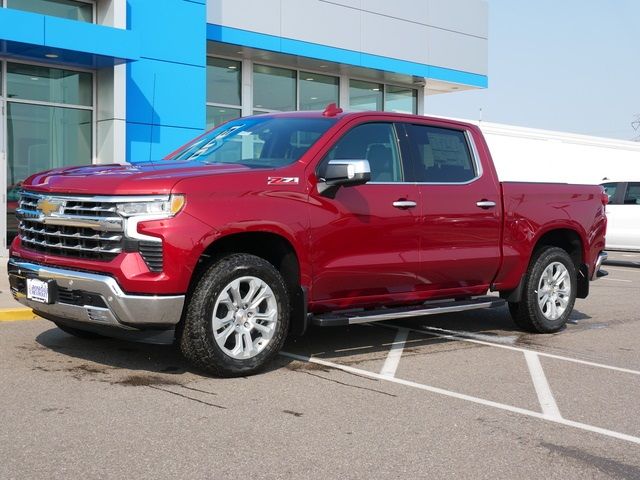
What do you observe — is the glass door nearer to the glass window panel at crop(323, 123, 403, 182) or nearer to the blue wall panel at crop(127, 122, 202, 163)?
the blue wall panel at crop(127, 122, 202, 163)

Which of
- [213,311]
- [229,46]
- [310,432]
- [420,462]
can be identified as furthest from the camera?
[229,46]

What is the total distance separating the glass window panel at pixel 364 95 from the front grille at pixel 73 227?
50.4 feet

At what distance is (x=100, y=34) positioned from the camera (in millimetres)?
13578

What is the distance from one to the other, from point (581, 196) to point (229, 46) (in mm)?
10672

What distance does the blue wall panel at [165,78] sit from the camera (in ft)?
50.1

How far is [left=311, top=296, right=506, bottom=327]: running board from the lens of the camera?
6.33 m

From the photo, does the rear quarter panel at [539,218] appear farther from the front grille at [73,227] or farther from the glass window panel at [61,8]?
the glass window panel at [61,8]

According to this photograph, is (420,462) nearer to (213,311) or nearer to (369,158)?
(213,311)

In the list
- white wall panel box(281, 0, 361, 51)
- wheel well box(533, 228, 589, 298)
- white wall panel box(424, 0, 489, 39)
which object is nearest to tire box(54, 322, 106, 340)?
wheel well box(533, 228, 589, 298)

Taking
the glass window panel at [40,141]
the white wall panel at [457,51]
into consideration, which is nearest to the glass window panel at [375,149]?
the glass window panel at [40,141]

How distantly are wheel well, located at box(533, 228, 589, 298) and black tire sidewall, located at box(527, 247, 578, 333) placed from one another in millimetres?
205

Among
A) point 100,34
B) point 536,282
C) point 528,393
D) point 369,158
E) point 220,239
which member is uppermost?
point 100,34

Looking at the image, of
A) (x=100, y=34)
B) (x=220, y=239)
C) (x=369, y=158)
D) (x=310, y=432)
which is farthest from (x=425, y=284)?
(x=100, y=34)

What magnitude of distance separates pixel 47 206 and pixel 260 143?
1.88 metres
